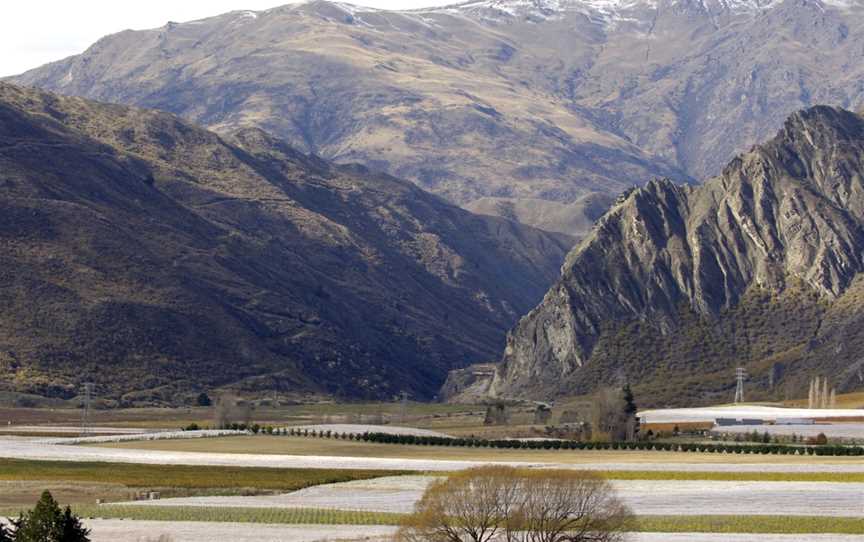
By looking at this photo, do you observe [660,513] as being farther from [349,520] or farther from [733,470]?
[733,470]

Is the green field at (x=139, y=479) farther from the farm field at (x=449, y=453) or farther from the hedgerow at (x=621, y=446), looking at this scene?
the hedgerow at (x=621, y=446)

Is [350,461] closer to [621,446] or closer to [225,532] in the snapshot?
[621,446]

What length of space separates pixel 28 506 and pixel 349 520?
2202 centimetres

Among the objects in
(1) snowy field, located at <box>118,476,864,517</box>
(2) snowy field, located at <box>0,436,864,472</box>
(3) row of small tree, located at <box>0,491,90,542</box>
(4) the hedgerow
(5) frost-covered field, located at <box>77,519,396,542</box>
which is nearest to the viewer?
(3) row of small tree, located at <box>0,491,90,542</box>

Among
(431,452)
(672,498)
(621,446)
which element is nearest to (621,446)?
(621,446)

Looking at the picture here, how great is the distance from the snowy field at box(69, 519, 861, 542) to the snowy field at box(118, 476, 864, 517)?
10.6 metres

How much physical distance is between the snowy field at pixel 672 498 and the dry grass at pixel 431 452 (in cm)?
2509

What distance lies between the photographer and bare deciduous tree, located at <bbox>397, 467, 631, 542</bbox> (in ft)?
289

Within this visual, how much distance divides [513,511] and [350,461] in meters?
76.6

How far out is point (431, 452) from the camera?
178250 mm

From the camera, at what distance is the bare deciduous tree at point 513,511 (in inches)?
3465

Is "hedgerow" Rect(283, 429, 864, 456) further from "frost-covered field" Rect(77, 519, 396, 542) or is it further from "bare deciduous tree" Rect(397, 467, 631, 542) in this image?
"bare deciduous tree" Rect(397, 467, 631, 542)

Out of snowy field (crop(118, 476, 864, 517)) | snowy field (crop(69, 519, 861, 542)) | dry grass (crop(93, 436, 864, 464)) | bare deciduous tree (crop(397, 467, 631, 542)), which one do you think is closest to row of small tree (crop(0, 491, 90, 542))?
snowy field (crop(69, 519, 861, 542))

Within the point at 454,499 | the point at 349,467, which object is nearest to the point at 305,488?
the point at 349,467
